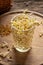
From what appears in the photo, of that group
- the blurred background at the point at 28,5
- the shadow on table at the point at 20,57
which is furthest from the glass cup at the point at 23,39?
the blurred background at the point at 28,5

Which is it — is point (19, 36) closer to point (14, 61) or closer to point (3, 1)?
point (14, 61)

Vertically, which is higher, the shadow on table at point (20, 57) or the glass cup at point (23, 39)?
the glass cup at point (23, 39)

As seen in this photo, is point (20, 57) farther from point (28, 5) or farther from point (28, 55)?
point (28, 5)

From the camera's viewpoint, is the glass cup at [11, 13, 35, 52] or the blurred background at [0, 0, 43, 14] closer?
the glass cup at [11, 13, 35, 52]

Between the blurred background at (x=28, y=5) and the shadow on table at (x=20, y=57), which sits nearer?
the shadow on table at (x=20, y=57)

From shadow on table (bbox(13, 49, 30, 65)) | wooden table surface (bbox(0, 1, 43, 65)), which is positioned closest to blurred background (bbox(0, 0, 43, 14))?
wooden table surface (bbox(0, 1, 43, 65))

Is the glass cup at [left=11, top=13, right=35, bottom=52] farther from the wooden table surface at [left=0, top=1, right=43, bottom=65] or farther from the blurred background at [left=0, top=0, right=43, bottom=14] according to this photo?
the blurred background at [left=0, top=0, right=43, bottom=14]

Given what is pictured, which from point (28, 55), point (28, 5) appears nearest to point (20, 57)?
point (28, 55)

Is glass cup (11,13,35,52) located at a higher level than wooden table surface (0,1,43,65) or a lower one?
higher

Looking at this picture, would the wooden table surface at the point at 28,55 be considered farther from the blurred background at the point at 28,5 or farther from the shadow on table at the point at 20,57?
the blurred background at the point at 28,5
